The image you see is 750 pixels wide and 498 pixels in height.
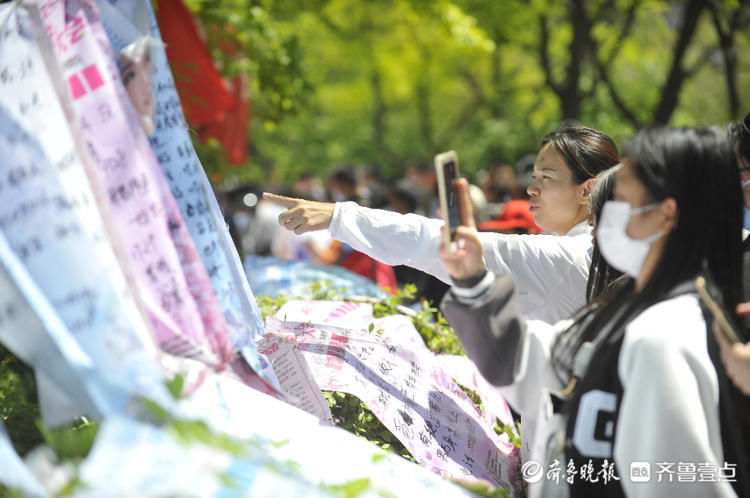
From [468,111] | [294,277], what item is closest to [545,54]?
[294,277]

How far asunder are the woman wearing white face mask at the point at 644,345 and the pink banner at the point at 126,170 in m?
0.73

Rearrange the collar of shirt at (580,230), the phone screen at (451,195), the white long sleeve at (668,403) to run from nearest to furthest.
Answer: the white long sleeve at (668,403)
the phone screen at (451,195)
the collar of shirt at (580,230)

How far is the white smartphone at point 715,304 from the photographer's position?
6.28 ft

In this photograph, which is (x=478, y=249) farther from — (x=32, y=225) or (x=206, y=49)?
(x=206, y=49)

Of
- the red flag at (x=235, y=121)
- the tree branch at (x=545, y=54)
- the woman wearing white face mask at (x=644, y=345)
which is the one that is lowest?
the woman wearing white face mask at (x=644, y=345)

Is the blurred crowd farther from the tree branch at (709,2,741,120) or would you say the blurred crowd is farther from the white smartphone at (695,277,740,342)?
the tree branch at (709,2,741,120)

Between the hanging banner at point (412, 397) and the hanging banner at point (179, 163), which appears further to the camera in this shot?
the hanging banner at point (412, 397)

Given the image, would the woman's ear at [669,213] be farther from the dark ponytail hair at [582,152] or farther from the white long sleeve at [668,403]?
the dark ponytail hair at [582,152]

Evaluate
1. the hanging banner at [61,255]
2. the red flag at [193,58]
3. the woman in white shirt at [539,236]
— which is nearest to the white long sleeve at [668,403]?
the woman in white shirt at [539,236]

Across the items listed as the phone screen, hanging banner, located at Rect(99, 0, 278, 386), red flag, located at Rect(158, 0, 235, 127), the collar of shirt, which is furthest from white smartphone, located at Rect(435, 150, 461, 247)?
red flag, located at Rect(158, 0, 235, 127)

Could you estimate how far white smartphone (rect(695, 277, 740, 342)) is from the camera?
191cm

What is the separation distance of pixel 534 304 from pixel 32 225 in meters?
1.97

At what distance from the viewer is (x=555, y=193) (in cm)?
320

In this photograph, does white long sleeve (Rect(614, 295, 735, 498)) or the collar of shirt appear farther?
the collar of shirt
